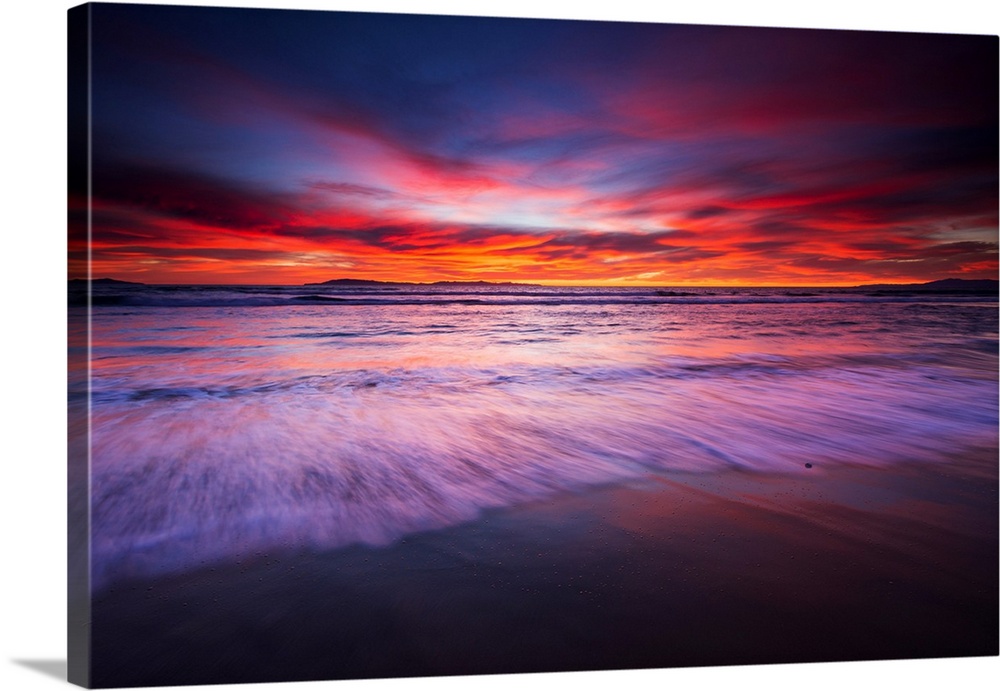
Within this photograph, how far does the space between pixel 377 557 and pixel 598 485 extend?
83cm

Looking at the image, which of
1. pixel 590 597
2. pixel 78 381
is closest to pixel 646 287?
pixel 590 597

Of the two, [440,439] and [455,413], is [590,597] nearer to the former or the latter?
[440,439]

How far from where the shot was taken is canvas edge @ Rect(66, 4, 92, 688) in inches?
73.9

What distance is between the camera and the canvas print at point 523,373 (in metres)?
1.93

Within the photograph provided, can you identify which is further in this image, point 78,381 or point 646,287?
point 646,287

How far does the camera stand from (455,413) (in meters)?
2.95

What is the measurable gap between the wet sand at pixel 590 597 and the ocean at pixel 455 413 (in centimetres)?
12

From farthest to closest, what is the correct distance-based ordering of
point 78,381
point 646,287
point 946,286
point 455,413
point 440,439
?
1. point 646,287
2. point 455,413
3. point 946,286
4. point 440,439
5. point 78,381

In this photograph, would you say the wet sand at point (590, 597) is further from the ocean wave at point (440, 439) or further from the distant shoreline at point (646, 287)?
the distant shoreline at point (646, 287)

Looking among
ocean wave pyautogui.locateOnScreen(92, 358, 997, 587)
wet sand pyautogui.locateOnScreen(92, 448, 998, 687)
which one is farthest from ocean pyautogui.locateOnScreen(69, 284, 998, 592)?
wet sand pyautogui.locateOnScreen(92, 448, 998, 687)

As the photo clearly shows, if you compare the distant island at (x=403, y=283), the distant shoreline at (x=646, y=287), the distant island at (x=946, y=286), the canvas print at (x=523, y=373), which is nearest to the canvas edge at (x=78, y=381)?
the canvas print at (x=523, y=373)

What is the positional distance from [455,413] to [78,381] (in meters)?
1.48

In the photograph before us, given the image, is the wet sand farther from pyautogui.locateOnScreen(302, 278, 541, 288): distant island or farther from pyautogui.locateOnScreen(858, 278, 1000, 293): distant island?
pyautogui.locateOnScreen(302, 278, 541, 288): distant island

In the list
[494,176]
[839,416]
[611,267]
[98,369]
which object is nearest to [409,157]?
[494,176]
